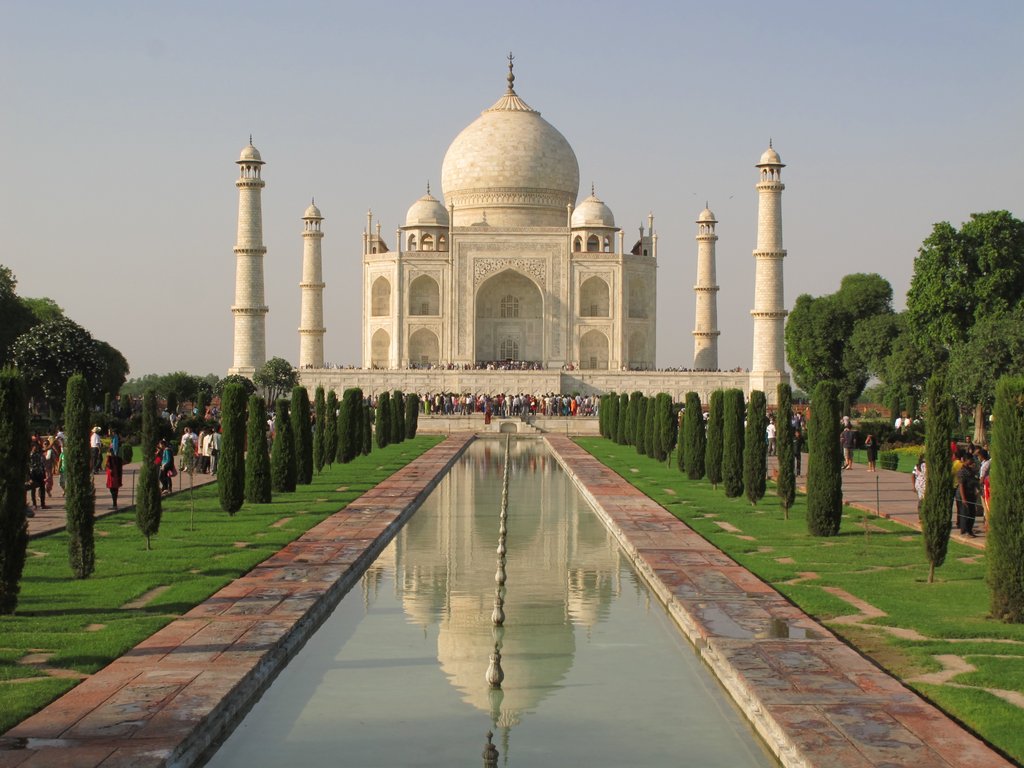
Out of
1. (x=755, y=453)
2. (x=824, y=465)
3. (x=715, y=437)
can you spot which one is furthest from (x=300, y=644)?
(x=715, y=437)

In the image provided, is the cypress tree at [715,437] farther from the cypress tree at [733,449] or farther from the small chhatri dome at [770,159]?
the small chhatri dome at [770,159]

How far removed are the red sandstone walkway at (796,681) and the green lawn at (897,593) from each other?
146mm

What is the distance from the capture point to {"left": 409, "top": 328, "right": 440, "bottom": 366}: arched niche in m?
40.2

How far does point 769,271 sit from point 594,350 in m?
6.52

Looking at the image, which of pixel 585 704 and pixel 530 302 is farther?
pixel 530 302

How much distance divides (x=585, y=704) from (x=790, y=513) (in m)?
7.12

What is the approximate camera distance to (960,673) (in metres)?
5.54

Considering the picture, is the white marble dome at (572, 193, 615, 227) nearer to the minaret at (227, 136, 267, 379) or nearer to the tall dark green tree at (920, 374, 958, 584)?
the minaret at (227, 136, 267, 379)

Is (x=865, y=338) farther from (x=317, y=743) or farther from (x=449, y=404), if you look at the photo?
(x=317, y=743)

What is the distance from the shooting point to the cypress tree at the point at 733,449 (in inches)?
533

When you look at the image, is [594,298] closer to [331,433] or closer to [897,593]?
[331,433]

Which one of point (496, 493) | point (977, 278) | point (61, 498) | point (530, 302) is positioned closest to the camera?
point (61, 498)

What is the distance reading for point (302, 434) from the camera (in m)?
15.1

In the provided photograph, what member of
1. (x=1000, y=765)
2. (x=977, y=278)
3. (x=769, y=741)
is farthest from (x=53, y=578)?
(x=977, y=278)
